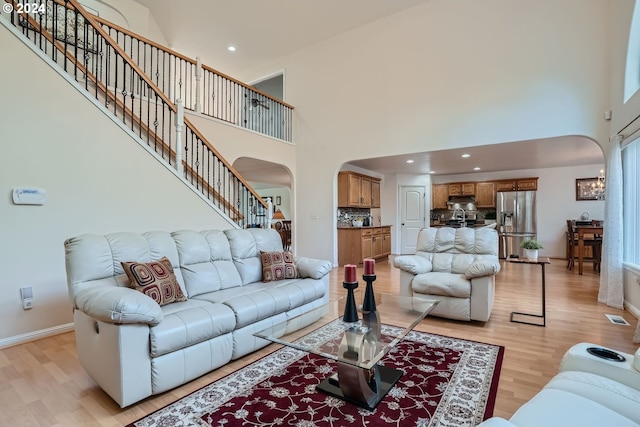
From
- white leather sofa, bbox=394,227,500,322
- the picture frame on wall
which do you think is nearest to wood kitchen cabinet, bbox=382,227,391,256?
white leather sofa, bbox=394,227,500,322

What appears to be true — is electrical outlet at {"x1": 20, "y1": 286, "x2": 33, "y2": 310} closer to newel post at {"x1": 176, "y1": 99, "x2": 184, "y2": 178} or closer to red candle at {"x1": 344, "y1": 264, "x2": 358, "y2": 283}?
newel post at {"x1": 176, "y1": 99, "x2": 184, "y2": 178}

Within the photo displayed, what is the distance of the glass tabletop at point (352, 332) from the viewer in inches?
70.3

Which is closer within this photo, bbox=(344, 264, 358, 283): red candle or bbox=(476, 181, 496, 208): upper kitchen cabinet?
bbox=(344, 264, 358, 283): red candle

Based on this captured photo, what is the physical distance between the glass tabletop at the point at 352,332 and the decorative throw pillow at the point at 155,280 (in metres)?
0.92

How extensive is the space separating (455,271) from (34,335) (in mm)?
4367

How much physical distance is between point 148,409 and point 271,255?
1782 millimetres

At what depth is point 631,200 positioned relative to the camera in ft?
12.7

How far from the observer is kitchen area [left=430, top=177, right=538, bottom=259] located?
26.5 feet

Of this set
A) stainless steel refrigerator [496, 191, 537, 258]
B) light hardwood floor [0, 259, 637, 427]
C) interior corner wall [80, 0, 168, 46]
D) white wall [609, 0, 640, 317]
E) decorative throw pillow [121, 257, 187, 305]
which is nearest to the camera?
light hardwood floor [0, 259, 637, 427]

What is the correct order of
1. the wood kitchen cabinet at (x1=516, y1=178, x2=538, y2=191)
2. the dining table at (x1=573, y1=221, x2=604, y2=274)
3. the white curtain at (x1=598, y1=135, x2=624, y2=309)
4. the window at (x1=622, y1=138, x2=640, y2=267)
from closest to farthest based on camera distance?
the window at (x1=622, y1=138, x2=640, y2=267) → the white curtain at (x1=598, y1=135, x2=624, y2=309) → the dining table at (x1=573, y1=221, x2=604, y2=274) → the wood kitchen cabinet at (x1=516, y1=178, x2=538, y2=191)

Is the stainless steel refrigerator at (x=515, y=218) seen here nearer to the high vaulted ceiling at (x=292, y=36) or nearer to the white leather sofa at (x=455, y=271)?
the high vaulted ceiling at (x=292, y=36)

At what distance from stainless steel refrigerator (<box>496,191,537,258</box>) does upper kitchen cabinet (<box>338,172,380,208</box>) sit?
346 cm

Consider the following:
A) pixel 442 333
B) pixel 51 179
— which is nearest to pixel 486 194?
pixel 442 333

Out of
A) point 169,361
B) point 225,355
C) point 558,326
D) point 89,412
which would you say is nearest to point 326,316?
point 225,355
